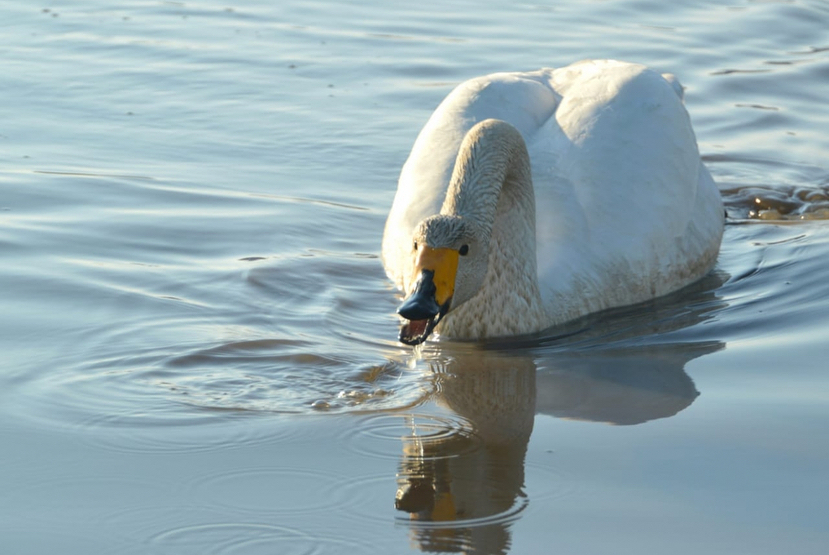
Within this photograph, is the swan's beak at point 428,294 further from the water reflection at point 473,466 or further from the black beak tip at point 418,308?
the water reflection at point 473,466

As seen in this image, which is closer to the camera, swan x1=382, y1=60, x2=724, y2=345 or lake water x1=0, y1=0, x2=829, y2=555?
lake water x1=0, y1=0, x2=829, y2=555

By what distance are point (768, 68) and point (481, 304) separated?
689 centimetres

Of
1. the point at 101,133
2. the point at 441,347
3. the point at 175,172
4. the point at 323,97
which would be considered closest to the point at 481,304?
the point at 441,347

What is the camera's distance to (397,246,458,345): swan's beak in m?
5.46

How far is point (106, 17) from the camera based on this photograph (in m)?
13.5

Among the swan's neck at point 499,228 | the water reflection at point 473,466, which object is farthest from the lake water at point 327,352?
the swan's neck at point 499,228

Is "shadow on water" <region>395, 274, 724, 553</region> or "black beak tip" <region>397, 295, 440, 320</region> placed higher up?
"black beak tip" <region>397, 295, 440, 320</region>

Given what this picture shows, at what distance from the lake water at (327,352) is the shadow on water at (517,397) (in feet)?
0.05

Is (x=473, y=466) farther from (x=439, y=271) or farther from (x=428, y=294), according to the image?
(x=439, y=271)

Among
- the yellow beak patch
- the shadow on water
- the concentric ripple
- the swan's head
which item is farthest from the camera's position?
the yellow beak patch

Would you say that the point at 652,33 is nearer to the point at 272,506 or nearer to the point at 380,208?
the point at 380,208

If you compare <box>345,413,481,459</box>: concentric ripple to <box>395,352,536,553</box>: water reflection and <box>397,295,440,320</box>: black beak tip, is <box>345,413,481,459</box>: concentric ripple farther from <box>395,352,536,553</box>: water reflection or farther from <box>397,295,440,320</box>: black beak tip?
<box>397,295,440,320</box>: black beak tip

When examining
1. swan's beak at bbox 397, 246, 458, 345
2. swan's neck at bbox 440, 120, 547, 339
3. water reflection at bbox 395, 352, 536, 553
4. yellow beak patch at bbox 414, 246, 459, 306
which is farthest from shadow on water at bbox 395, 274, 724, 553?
yellow beak patch at bbox 414, 246, 459, 306

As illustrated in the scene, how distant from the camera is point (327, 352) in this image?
6141 mm
